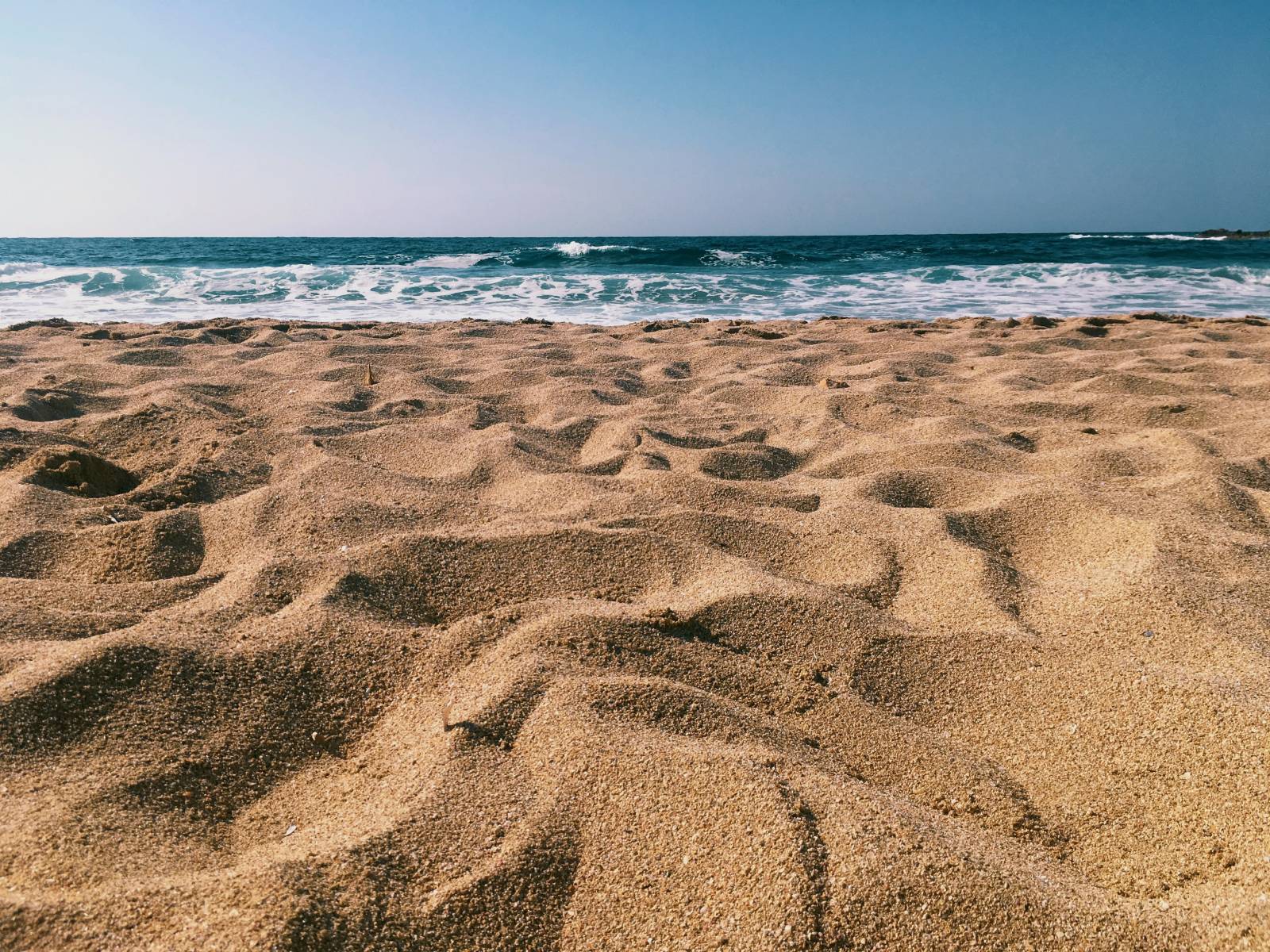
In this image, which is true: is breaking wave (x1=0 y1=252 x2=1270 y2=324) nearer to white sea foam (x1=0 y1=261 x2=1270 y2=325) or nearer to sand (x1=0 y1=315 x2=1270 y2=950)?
white sea foam (x1=0 y1=261 x2=1270 y2=325)

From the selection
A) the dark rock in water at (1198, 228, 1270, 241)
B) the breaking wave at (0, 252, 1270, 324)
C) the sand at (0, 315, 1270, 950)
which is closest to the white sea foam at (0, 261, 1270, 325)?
the breaking wave at (0, 252, 1270, 324)

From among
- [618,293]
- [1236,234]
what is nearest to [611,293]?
[618,293]

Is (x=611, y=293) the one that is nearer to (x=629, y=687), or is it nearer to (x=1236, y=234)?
(x=629, y=687)

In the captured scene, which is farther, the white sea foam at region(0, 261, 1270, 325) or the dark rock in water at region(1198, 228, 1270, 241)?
the dark rock in water at region(1198, 228, 1270, 241)

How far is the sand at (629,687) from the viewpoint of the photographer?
95cm

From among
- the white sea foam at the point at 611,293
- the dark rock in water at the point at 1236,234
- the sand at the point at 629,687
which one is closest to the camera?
the sand at the point at 629,687

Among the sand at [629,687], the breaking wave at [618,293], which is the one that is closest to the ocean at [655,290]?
the breaking wave at [618,293]

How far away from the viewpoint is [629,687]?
134 cm

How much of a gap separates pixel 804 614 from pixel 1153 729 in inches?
23.6

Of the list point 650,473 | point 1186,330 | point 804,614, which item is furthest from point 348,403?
point 1186,330

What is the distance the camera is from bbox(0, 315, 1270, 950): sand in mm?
945

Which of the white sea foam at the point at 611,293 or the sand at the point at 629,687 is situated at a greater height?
the white sea foam at the point at 611,293

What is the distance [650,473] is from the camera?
2400 mm

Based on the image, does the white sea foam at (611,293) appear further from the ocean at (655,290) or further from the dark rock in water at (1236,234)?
the dark rock in water at (1236,234)
